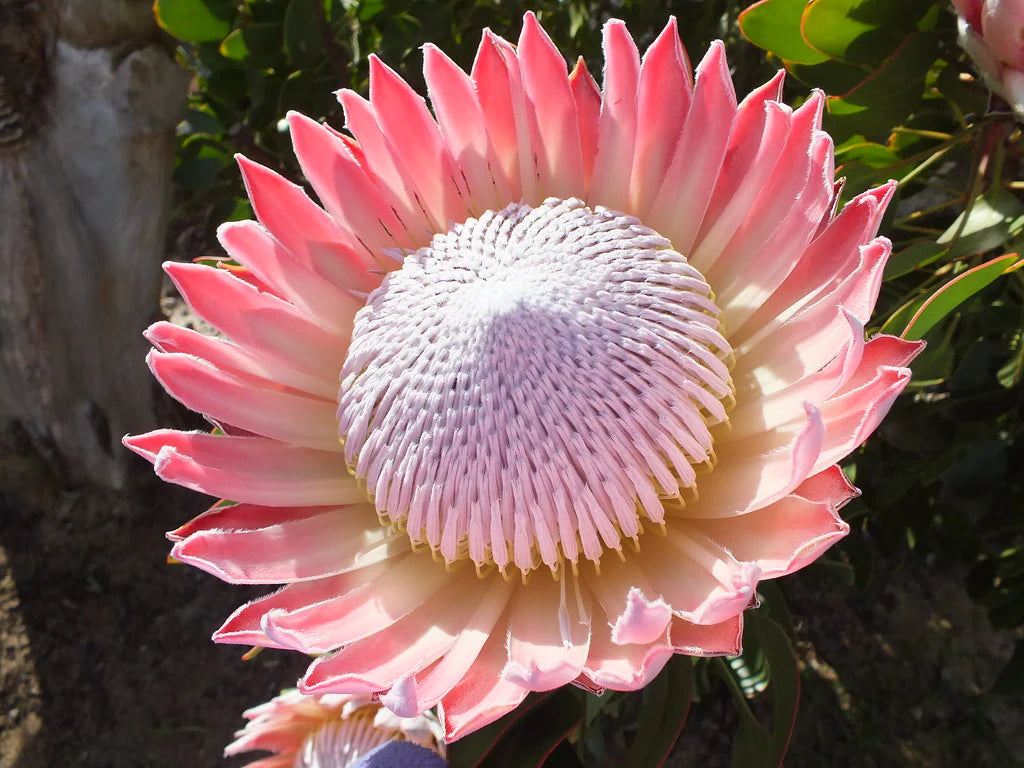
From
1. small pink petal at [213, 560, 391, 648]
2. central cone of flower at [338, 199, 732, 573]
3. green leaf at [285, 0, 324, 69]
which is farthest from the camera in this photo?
green leaf at [285, 0, 324, 69]

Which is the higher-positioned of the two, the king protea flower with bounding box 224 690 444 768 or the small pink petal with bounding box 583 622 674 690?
the small pink petal with bounding box 583 622 674 690

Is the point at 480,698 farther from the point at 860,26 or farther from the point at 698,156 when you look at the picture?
the point at 860,26

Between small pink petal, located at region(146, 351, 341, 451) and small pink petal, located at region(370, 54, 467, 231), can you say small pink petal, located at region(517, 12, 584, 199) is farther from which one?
small pink petal, located at region(146, 351, 341, 451)

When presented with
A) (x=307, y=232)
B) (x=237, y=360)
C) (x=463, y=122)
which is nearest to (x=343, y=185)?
(x=307, y=232)

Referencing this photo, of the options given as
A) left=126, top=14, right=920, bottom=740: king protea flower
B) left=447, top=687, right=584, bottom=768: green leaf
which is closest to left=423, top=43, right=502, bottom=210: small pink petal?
left=126, top=14, right=920, bottom=740: king protea flower

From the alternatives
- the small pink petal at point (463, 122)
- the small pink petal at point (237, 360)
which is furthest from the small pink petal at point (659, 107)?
the small pink petal at point (237, 360)

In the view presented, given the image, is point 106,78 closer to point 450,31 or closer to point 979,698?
point 450,31

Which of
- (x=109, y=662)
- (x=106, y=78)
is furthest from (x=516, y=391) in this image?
(x=109, y=662)
